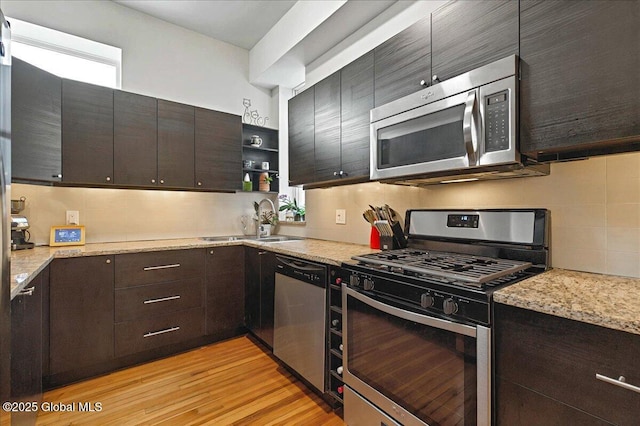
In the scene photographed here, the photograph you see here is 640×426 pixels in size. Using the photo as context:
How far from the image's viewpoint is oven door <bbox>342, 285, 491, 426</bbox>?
1.08 m

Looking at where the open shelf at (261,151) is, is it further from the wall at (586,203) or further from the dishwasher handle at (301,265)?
the wall at (586,203)

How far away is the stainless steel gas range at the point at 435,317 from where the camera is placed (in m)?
1.10

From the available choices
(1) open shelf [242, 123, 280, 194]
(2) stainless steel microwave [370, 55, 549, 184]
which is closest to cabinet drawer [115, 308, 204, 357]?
(1) open shelf [242, 123, 280, 194]

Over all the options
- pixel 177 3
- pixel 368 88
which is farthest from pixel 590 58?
pixel 177 3

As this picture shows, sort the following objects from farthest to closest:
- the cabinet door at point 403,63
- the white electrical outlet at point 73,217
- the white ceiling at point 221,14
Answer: the white ceiling at point 221,14 → the white electrical outlet at point 73,217 → the cabinet door at point 403,63

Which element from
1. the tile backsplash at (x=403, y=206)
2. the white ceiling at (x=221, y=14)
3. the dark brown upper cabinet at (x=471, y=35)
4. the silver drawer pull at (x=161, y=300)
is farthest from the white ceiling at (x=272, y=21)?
the silver drawer pull at (x=161, y=300)

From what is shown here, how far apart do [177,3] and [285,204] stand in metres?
2.19

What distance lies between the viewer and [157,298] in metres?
2.38

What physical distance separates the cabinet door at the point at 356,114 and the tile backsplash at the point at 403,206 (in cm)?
34

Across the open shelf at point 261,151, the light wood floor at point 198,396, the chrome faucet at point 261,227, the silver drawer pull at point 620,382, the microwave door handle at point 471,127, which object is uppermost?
the open shelf at point 261,151

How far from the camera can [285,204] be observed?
3639 millimetres

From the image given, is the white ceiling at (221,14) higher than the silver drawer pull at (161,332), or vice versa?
the white ceiling at (221,14)

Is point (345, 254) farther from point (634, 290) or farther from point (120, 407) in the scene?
point (120, 407)

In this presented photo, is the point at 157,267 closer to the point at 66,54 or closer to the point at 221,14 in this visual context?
the point at 66,54
